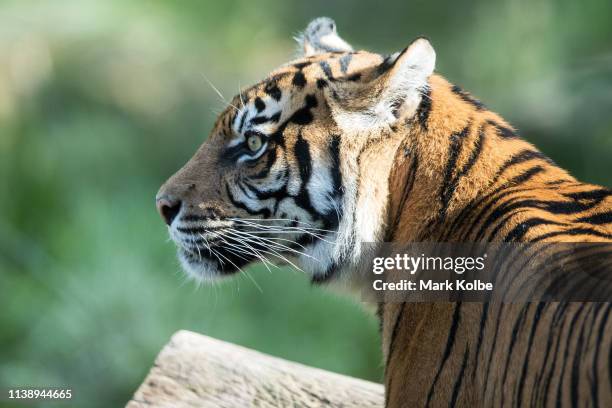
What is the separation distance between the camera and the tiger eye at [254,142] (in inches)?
73.8

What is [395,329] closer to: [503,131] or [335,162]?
[335,162]

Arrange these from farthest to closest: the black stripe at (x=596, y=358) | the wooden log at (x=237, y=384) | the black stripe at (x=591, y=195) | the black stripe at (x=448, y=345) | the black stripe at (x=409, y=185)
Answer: the wooden log at (x=237, y=384), the black stripe at (x=409, y=185), the black stripe at (x=591, y=195), the black stripe at (x=448, y=345), the black stripe at (x=596, y=358)

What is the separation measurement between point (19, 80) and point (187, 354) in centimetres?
278

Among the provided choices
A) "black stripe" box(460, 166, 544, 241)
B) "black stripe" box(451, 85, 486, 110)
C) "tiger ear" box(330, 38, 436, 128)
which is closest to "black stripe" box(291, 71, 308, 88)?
"tiger ear" box(330, 38, 436, 128)

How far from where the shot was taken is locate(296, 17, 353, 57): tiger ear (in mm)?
2166

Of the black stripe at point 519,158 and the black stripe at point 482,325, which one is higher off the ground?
the black stripe at point 519,158

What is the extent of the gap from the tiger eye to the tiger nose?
0.22 meters

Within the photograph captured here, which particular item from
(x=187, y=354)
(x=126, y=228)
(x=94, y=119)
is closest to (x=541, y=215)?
(x=187, y=354)

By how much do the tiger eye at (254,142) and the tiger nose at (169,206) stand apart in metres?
0.22

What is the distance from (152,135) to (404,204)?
3069mm

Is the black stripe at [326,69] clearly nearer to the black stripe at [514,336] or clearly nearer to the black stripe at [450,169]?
the black stripe at [450,169]

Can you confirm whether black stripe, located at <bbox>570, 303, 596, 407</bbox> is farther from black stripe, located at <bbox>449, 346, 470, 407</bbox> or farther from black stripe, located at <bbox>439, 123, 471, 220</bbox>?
black stripe, located at <bbox>439, 123, 471, 220</bbox>

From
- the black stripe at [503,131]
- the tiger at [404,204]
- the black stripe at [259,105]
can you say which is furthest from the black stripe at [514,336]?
the black stripe at [259,105]

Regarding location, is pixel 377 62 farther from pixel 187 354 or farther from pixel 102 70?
pixel 102 70
